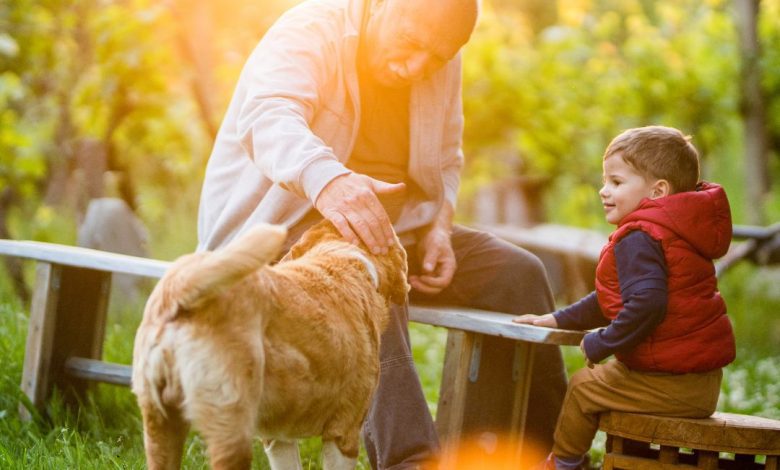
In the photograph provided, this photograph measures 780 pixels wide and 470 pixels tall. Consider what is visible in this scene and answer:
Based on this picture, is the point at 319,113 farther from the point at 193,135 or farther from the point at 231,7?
the point at 193,135

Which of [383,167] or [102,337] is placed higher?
[383,167]

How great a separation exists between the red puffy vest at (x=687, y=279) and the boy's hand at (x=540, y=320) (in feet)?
1.23

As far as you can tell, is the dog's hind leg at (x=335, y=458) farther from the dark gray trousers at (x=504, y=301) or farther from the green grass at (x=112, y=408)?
the dark gray trousers at (x=504, y=301)

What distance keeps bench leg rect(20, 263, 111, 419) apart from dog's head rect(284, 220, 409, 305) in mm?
1614

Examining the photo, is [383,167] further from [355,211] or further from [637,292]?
[637,292]

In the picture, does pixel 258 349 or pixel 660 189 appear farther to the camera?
pixel 660 189

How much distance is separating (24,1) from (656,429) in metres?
5.38

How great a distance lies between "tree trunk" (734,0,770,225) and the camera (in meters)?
9.54

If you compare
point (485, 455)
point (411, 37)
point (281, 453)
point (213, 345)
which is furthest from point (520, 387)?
point (213, 345)

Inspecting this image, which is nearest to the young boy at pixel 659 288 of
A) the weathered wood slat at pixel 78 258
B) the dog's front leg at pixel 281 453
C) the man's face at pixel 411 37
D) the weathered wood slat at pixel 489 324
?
the weathered wood slat at pixel 489 324

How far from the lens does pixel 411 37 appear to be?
10.2ft

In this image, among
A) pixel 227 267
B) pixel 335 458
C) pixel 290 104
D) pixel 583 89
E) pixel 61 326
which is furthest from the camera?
pixel 583 89

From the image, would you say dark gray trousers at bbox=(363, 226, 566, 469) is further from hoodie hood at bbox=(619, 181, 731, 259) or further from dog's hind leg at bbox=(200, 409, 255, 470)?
dog's hind leg at bbox=(200, 409, 255, 470)

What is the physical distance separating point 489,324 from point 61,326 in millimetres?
2013
